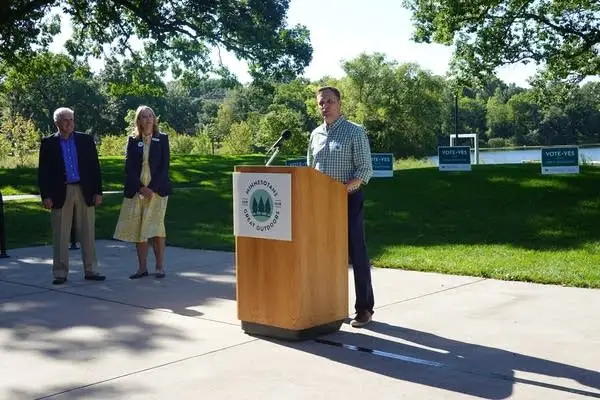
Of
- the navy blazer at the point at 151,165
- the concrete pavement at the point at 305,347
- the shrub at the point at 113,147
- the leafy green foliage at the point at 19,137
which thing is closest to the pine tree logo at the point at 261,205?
the concrete pavement at the point at 305,347

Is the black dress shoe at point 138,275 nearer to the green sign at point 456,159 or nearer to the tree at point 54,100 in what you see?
the green sign at point 456,159

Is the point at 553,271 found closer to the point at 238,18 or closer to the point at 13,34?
the point at 238,18

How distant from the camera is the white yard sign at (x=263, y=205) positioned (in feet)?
18.5

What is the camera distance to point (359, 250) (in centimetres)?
624

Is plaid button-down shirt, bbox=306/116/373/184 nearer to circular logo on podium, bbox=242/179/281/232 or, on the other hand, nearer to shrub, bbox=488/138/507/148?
circular logo on podium, bbox=242/179/281/232

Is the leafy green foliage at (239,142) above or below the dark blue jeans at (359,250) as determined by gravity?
above

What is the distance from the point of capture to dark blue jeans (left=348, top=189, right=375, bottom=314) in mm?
6227

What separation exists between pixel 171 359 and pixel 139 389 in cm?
67

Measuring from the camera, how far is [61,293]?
808 centimetres

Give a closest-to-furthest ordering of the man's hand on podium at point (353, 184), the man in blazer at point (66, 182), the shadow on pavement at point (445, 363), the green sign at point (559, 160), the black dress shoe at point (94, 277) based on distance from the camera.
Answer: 1. the shadow on pavement at point (445, 363)
2. the man's hand on podium at point (353, 184)
3. the man in blazer at point (66, 182)
4. the black dress shoe at point (94, 277)
5. the green sign at point (559, 160)

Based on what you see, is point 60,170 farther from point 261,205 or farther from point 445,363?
point 445,363

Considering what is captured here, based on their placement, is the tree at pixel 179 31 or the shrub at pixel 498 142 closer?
the tree at pixel 179 31

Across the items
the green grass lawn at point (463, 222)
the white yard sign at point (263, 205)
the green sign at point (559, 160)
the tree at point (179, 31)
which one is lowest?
the green grass lawn at point (463, 222)

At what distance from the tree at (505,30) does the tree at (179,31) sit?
5.00 m
